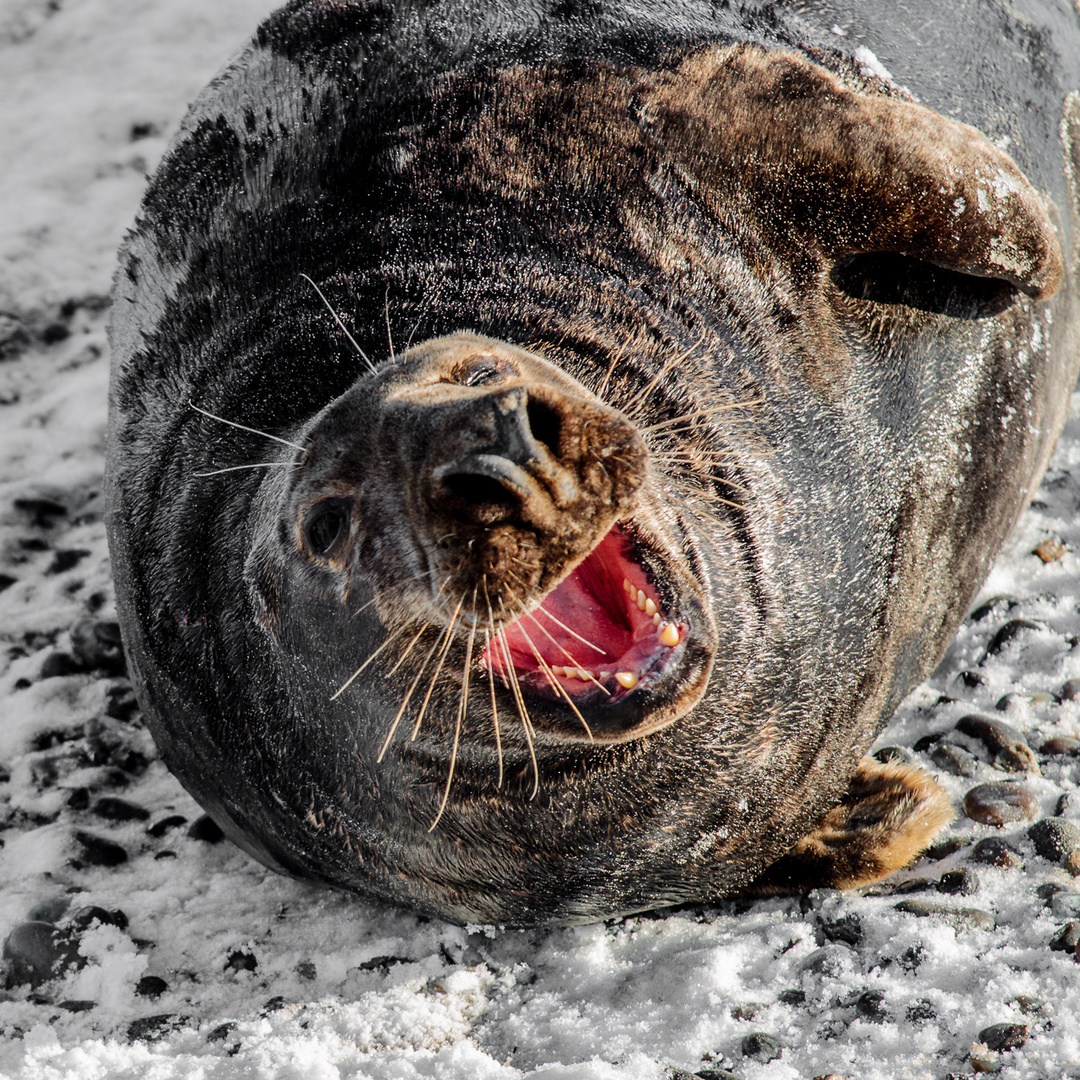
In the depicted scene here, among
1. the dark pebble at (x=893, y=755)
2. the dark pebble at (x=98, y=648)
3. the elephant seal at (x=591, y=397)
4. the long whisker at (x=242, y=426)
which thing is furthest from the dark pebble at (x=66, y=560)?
the dark pebble at (x=893, y=755)

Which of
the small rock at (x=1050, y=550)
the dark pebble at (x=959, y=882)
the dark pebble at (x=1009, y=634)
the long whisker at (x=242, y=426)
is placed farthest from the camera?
the small rock at (x=1050, y=550)

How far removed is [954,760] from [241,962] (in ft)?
6.51

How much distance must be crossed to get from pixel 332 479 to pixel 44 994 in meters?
1.57

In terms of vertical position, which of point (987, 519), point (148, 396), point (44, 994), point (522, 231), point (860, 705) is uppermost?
point (522, 231)

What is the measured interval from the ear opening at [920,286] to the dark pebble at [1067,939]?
5.33ft

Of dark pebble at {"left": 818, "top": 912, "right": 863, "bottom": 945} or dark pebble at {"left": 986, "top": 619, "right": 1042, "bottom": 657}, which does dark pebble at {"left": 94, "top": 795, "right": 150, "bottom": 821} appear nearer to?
dark pebble at {"left": 818, "top": 912, "right": 863, "bottom": 945}

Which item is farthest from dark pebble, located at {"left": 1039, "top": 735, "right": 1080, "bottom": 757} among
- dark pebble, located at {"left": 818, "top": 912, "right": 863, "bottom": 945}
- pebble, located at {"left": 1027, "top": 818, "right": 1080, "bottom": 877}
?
dark pebble, located at {"left": 818, "top": 912, "right": 863, "bottom": 945}

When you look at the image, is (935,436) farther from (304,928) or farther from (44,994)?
(44,994)

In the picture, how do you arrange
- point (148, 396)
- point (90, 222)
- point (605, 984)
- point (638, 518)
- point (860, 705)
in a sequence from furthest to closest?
point (90, 222) < point (148, 396) < point (860, 705) < point (605, 984) < point (638, 518)

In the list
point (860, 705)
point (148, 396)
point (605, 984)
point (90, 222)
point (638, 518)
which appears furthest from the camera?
point (90, 222)

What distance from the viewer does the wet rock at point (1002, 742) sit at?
135 inches

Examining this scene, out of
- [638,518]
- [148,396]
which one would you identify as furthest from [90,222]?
[638,518]

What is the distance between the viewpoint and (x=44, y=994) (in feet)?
10.3

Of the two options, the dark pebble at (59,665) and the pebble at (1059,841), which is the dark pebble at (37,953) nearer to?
the dark pebble at (59,665)
